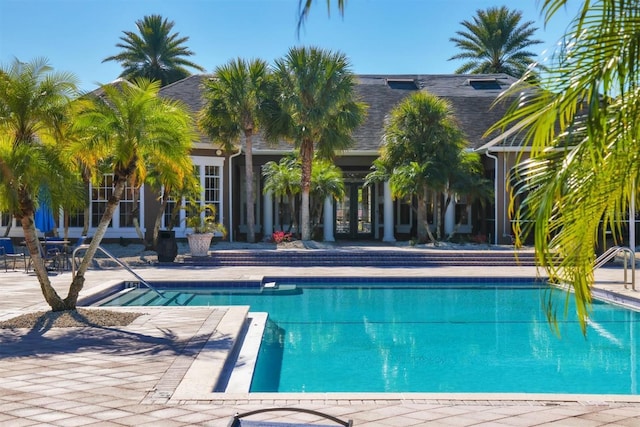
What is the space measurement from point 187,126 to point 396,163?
1358 cm

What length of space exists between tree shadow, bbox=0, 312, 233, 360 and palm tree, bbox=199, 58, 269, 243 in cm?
1352

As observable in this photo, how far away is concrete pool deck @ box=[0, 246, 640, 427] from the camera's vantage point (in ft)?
16.8

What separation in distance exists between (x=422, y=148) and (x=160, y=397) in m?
17.4

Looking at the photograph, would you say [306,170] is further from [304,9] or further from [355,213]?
[304,9]

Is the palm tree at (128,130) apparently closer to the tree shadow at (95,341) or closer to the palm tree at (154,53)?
the tree shadow at (95,341)

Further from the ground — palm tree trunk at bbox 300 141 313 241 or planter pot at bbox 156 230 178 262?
palm tree trunk at bbox 300 141 313 241

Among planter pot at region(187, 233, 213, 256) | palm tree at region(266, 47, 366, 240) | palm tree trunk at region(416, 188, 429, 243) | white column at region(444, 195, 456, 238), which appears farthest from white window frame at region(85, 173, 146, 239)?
white column at region(444, 195, 456, 238)

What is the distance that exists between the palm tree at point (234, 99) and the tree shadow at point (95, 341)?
13517 mm

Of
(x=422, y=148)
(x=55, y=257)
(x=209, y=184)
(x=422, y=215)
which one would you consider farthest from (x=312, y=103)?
(x=55, y=257)

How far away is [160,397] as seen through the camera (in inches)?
225

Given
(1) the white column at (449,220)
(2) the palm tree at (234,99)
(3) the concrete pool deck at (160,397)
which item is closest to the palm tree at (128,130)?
(3) the concrete pool deck at (160,397)

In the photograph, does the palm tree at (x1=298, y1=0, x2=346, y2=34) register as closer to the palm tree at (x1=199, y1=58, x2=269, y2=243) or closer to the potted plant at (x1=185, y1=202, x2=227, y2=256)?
the potted plant at (x1=185, y1=202, x2=227, y2=256)

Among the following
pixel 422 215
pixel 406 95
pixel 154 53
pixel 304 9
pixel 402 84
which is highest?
pixel 154 53

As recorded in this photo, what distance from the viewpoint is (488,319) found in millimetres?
11883
